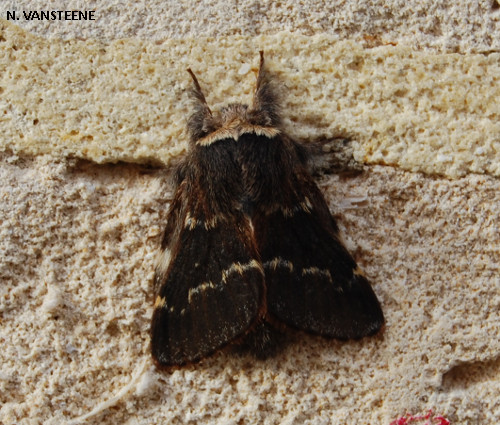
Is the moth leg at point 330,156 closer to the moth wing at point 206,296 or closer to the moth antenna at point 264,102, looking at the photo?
the moth antenna at point 264,102

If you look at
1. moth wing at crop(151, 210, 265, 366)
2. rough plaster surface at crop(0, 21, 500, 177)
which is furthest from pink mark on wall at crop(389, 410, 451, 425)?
rough plaster surface at crop(0, 21, 500, 177)

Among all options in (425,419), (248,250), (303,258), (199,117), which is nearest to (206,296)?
(248,250)

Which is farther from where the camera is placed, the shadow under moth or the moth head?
the moth head

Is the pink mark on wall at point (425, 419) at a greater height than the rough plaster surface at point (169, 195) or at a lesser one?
lesser

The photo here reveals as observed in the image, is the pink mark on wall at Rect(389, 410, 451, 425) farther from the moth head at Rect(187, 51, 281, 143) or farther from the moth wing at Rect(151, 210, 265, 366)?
the moth head at Rect(187, 51, 281, 143)

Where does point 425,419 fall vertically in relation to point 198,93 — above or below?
below

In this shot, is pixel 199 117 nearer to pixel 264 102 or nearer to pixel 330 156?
pixel 264 102

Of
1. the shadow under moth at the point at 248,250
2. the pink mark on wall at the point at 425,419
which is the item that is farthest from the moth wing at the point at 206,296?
the pink mark on wall at the point at 425,419

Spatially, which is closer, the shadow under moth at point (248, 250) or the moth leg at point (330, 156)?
the shadow under moth at point (248, 250)
